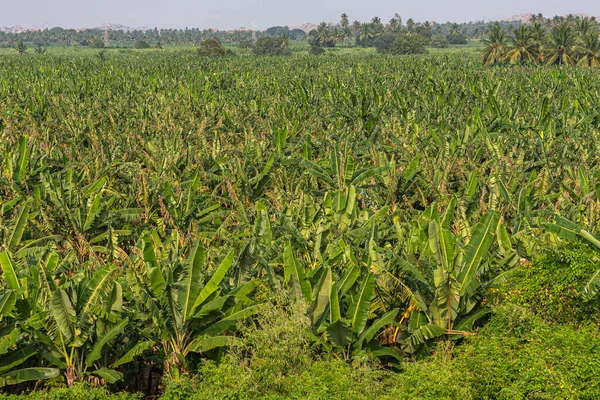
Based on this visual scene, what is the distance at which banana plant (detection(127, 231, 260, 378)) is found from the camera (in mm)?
5359

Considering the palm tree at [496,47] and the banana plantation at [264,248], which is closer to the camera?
the banana plantation at [264,248]

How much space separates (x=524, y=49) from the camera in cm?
4134

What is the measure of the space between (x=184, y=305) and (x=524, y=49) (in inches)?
1643

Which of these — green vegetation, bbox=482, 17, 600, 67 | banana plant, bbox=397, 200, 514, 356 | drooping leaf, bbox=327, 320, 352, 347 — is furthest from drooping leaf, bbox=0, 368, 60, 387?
green vegetation, bbox=482, 17, 600, 67

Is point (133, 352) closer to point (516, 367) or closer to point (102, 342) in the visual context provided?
point (102, 342)

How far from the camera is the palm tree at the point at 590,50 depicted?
3781 centimetres

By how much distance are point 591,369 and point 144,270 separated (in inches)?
168

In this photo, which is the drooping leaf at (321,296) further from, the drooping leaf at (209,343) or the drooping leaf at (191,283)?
the drooping leaf at (191,283)

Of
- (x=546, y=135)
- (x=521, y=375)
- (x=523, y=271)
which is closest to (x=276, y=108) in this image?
(x=546, y=135)

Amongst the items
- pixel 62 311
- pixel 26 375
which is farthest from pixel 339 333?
pixel 26 375

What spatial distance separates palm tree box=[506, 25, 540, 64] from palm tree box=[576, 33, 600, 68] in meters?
3.36

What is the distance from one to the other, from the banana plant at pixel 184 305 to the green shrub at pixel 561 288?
115 inches

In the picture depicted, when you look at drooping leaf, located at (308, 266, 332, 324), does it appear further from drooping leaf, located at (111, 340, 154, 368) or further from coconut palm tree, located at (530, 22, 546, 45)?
coconut palm tree, located at (530, 22, 546, 45)

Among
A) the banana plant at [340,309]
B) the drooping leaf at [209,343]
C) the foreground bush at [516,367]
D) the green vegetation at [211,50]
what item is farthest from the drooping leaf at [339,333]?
the green vegetation at [211,50]
